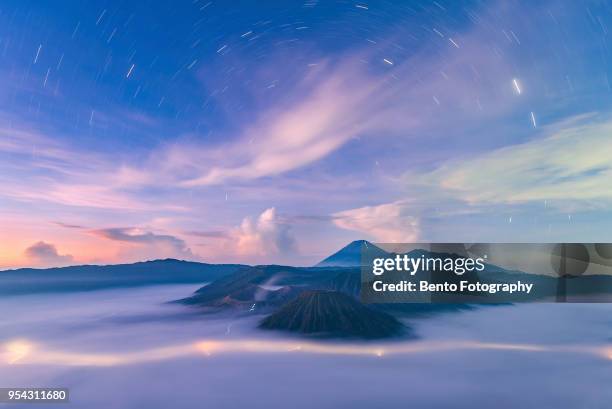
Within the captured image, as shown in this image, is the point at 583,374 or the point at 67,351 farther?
the point at 67,351

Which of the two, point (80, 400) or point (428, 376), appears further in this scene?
point (428, 376)

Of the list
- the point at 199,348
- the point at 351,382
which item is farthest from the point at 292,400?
the point at 199,348

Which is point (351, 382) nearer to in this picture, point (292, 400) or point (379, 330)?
point (292, 400)

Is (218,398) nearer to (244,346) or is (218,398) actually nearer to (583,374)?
(244,346)

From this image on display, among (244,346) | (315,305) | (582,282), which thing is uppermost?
(582,282)

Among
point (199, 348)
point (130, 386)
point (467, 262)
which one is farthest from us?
point (199, 348)

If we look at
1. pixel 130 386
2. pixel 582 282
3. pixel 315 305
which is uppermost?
pixel 582 282

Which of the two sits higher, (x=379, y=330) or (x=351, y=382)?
(x=379, y=330)

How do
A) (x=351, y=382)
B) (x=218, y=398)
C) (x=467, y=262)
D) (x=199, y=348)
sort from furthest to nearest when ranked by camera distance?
(x=199, y=348) < (x=351, y=382) < (x=218, y=398) < (x=467, y=262)

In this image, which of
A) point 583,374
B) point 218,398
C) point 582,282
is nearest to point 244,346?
point 218,398
